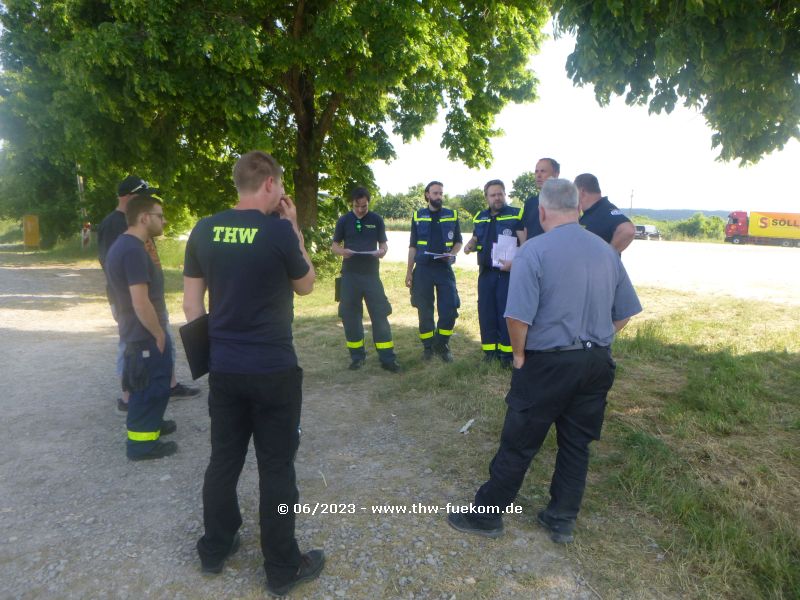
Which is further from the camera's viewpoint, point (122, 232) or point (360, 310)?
point (360, 310)

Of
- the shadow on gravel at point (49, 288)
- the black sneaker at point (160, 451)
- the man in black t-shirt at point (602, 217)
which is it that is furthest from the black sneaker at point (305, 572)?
the shadow on gravel at point (49, 288)

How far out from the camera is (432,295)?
21.7 feet

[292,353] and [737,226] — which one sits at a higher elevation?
[737,226]

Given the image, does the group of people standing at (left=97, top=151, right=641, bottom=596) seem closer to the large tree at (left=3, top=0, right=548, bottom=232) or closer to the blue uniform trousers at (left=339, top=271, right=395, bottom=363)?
the blue uniform trousers at (left=339, top=271, right=395, bottom=363)

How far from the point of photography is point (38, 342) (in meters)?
8.09

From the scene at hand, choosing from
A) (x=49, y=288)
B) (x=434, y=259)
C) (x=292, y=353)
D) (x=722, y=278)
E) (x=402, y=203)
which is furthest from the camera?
(x=402, y=203)

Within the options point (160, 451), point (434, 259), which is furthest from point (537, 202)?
point (160, 451)

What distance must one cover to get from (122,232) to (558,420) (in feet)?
13.7

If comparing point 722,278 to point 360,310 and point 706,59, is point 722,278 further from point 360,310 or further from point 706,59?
point 706,59

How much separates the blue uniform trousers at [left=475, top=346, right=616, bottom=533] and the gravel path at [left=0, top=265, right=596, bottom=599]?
0.86 feet

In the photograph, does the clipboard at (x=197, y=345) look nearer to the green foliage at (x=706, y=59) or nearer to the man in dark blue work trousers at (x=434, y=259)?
the green foliage at (x=706, y=59)

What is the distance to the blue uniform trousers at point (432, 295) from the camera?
6.54 m

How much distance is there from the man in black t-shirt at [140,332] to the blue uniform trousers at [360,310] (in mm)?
2572

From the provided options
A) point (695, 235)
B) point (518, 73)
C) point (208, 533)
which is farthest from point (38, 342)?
point (695, 235)
